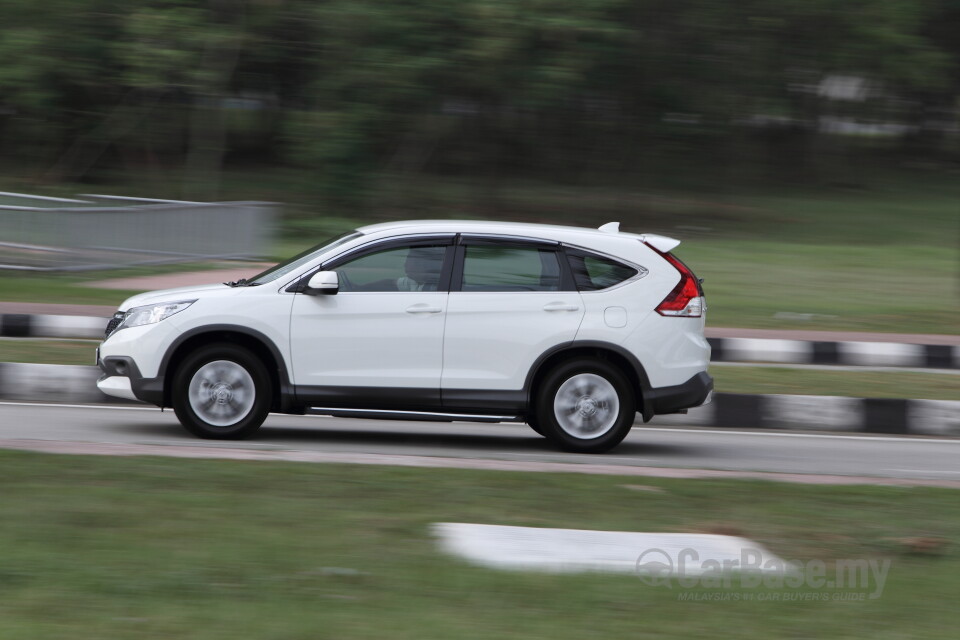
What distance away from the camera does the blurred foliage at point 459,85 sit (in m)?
29.2

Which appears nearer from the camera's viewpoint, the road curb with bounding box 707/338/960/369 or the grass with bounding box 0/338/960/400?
the grass with bounding box 0/338/960/400

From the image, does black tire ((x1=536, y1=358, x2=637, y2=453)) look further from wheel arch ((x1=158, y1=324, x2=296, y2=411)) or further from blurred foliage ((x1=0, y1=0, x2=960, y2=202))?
blurred foliage ((x1=0, y1=0, x2=960, y2=202))

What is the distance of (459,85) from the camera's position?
30.9 m

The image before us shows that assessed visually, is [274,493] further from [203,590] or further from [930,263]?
[930,263]

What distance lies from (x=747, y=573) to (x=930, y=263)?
21.9 metres

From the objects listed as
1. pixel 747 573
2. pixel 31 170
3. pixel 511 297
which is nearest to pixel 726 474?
pixel 511 297

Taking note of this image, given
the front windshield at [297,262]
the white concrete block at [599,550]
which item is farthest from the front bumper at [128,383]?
the white concrete block at [599,550]

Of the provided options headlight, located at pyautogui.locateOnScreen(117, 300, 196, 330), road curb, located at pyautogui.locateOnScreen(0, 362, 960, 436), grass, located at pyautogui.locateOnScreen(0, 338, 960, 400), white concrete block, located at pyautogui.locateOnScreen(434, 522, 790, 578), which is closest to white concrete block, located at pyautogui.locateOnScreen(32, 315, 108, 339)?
grass, located at pyautogui.locateOnScreen(0, 338, 960, 400)

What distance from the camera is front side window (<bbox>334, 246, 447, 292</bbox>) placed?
27.8 feet

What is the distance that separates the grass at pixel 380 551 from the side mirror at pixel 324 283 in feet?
5.08

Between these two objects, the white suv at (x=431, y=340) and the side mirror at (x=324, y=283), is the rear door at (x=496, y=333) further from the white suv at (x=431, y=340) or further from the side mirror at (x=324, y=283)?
the side mirror at (x=324, y=283)

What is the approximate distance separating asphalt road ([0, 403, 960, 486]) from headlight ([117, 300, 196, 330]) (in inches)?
32.0

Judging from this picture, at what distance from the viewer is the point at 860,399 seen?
10875 millimetres

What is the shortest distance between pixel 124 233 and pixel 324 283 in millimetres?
11953
